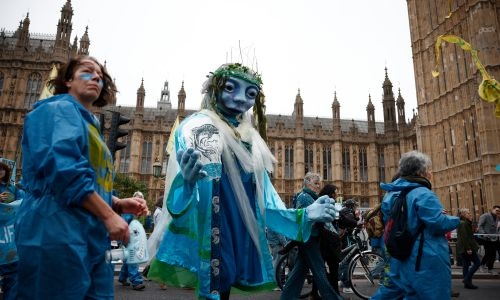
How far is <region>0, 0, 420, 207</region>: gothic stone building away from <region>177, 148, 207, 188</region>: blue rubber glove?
88.3 ft

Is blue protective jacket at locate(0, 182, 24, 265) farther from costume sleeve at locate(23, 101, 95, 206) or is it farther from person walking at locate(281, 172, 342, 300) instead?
person walking at locate(281, 172, 342, 300)

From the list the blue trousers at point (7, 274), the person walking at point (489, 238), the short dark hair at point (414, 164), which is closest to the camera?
the short dark hair at point (414, 164)

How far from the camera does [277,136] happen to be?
102 feet

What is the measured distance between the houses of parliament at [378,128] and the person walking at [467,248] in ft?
52.9

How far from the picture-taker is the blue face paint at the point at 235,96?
257 centimetres

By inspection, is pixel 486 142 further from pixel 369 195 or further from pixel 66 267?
pixel 66 267

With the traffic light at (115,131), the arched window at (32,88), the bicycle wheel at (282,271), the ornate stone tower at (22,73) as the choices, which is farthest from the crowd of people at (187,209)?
the arched window at (32,88)

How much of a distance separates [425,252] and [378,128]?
36.4 meters

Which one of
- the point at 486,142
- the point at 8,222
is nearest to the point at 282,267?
the point at 8,222

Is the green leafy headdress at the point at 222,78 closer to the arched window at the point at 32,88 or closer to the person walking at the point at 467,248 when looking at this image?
the person walking at the point at 467,248

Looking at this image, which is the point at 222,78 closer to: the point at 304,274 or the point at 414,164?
the point at 414,164

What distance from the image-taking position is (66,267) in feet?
4.33

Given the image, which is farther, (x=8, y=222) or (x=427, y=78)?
(x=427, y=78)

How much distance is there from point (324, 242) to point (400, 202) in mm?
1633
